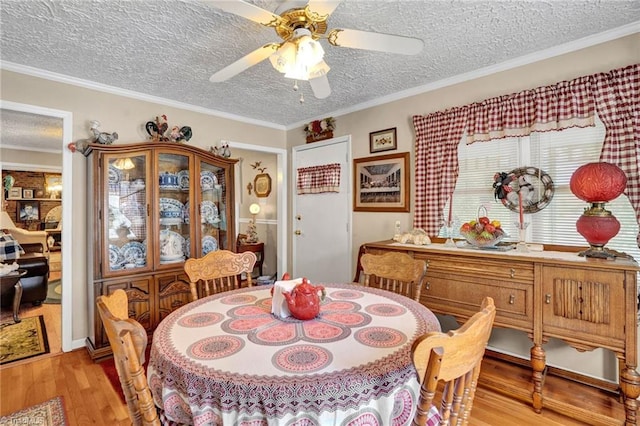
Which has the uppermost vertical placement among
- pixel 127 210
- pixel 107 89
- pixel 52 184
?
pixel 107 89

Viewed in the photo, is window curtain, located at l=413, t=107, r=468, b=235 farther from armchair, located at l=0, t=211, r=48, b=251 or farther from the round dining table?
armchair, located at l=0, t=211, r=48, b=251

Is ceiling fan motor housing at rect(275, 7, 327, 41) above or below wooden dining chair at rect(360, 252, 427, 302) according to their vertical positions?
above

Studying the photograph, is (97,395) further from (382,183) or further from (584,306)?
(584,306)

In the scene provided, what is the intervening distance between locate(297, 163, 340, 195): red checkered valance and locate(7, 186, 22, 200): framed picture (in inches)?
275

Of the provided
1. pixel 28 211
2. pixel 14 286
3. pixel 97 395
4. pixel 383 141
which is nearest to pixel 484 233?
pixel 383 141

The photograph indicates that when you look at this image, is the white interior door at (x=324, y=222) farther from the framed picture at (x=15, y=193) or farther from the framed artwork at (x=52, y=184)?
the framed picture at (x=15, y=193)

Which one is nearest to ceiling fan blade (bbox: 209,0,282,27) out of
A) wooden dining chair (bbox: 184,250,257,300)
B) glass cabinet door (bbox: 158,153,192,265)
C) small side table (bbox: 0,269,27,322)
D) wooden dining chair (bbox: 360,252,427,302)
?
wooden dining chair (bbox: 184,250,257,300)

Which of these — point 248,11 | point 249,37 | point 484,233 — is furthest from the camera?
point 484,233

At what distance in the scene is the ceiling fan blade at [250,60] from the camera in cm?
163

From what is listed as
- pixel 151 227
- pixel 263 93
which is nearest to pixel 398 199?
pixel 263 93

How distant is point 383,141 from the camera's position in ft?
10.5

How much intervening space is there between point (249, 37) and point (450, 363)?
86.2 inches

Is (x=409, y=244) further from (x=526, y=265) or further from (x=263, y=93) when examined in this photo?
(x=263, y=93)

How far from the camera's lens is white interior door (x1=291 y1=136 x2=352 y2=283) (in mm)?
3561
